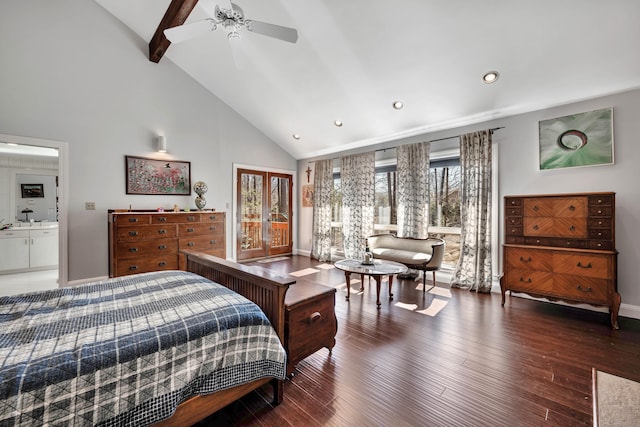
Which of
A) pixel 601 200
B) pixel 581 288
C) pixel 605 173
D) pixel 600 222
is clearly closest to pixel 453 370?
pixel 581 288

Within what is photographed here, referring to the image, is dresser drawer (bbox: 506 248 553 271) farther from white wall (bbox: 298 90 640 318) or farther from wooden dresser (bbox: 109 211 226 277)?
wooden dresser (bbox: 109 211 226 277)

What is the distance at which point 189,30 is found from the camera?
2.68m

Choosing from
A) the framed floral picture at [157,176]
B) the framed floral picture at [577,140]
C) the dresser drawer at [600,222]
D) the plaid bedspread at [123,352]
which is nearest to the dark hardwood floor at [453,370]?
the plaid bedspread at [123,352]

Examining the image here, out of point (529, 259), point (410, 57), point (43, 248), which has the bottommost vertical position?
point (43, 248)

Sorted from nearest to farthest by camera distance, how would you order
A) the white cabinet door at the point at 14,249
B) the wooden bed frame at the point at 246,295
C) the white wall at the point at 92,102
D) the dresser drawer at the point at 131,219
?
1. the wooden bed frame at the point at 246,295
2. the white wall at the point at 92,102
3. the dresser drawer at the point at 131,219
4. the white cabinet door at the point at 14,249

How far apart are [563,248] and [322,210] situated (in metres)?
4.25

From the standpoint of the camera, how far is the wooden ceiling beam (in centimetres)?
347

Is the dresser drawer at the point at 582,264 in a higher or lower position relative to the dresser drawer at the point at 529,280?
higher

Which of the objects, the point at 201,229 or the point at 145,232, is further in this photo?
the point at 201,229

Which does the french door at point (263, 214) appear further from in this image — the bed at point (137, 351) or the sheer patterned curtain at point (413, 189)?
the bed at point (137, 351)

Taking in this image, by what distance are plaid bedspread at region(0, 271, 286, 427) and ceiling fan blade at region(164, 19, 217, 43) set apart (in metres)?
2.38

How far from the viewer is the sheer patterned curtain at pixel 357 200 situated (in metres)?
5.42

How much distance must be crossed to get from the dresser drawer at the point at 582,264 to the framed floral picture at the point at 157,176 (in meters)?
5.62

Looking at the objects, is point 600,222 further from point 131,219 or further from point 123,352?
point 131,219
